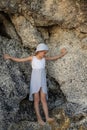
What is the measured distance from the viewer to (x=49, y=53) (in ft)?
21.7

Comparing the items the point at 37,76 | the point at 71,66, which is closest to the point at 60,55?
the point at 71,66

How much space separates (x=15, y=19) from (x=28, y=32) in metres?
0.23

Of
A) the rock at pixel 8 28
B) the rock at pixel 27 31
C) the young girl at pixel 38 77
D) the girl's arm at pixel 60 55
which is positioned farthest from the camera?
the rock at pixel 8 28

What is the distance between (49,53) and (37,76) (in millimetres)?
482

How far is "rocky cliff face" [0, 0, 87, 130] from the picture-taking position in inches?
247

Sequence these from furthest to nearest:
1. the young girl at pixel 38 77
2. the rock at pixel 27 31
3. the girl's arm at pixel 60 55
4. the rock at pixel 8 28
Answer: the rock at pixel 8 28
the rock at pixel 27 31
the girl's arm at pixel 60 55
the young girl at pixel 38 77

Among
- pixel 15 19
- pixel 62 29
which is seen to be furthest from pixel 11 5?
pixel 62 29

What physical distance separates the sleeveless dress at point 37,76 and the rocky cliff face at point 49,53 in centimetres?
23

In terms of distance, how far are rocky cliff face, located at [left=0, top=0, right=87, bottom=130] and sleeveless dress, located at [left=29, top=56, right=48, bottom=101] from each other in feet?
0.74

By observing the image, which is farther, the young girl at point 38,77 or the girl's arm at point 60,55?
the girl's arm at point 60,55

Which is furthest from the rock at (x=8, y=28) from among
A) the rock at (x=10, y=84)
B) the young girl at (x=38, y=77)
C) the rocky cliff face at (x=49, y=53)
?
the young girl at (x=38, y=77)

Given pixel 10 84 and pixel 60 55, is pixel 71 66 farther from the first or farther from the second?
pixel 10 84

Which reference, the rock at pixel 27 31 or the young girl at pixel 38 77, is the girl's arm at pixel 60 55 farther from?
the rock at pixel 27 31

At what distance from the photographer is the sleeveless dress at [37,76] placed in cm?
626
